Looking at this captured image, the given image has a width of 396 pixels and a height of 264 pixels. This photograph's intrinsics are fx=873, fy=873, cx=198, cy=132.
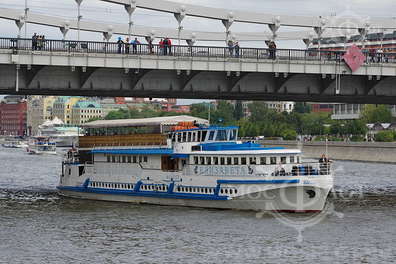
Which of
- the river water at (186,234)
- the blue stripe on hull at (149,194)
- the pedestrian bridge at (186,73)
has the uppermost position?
the pedestrian bridge at (186,73)

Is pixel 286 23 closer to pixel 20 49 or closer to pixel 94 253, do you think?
pixel 20 49

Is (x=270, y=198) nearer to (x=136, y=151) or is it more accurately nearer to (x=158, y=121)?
(x=158, y=121)

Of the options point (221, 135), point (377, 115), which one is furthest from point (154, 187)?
point (377, 115)

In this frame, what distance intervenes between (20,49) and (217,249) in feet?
67.4

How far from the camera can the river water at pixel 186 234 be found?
3422cm

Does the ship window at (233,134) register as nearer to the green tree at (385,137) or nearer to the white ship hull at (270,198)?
the white ship hull at (270,198)

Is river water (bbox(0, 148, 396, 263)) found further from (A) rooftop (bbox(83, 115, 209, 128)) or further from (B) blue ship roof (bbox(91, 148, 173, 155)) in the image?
(A) rooftop (bbox(83, 115, 209, 128))

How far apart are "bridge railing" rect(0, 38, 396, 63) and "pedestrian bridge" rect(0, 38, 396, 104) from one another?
6 centimetres

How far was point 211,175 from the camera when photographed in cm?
4856

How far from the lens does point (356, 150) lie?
11644cm

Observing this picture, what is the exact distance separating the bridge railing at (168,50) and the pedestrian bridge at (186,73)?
59mm

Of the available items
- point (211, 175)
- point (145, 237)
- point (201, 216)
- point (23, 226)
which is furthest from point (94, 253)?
point (211, 175)

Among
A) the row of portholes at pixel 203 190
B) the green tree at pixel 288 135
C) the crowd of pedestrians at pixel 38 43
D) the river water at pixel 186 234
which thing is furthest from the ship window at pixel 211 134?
the green tree at pixel 288 135

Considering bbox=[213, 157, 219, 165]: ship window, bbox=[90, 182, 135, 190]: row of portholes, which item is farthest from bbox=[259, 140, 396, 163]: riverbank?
bbox=[213, 157, 219, 165]: ship window
